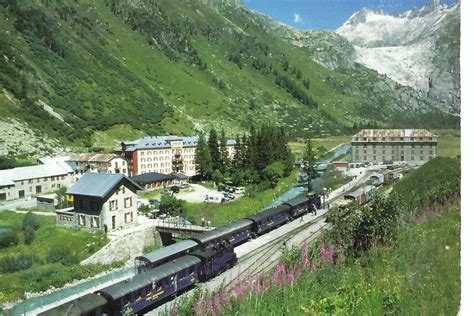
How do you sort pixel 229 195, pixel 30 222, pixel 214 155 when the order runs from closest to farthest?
pixel 30 222
pixel 229 195
pixel 214 155

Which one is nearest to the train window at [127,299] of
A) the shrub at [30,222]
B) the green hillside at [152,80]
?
the green hillside at [152,80]

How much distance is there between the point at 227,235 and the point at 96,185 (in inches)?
402

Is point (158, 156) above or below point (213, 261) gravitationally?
above

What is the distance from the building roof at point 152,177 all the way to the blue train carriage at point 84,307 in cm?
2579

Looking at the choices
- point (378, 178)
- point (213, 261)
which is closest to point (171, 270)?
point (213, 261)

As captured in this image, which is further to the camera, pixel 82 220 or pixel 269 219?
pixel 82 220

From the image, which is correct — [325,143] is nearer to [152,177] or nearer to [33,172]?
[152,177]

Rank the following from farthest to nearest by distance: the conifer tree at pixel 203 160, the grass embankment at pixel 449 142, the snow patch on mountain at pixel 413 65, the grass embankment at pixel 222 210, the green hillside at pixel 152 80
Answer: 1. the green hillside at pixel 152 80
2. the conifer tree at pixel 203 160
3. the grass embankment at pixel 222 210
4. the snow patch on mountain at pixel 413 65
5. the grass embankment at pixel 449 142

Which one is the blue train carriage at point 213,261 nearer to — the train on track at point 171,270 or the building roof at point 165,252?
the train on track at point 171,270

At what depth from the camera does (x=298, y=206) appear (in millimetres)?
29953

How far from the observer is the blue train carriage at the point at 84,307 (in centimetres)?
1342

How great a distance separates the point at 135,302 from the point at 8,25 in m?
93.9

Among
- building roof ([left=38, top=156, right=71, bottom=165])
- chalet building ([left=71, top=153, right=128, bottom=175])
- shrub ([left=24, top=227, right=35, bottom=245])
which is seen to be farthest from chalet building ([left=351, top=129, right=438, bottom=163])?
chalet building ([left=71, top=153, right=128, bottom=175])

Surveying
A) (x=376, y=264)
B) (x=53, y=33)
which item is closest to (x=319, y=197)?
(x=376, y=264)
